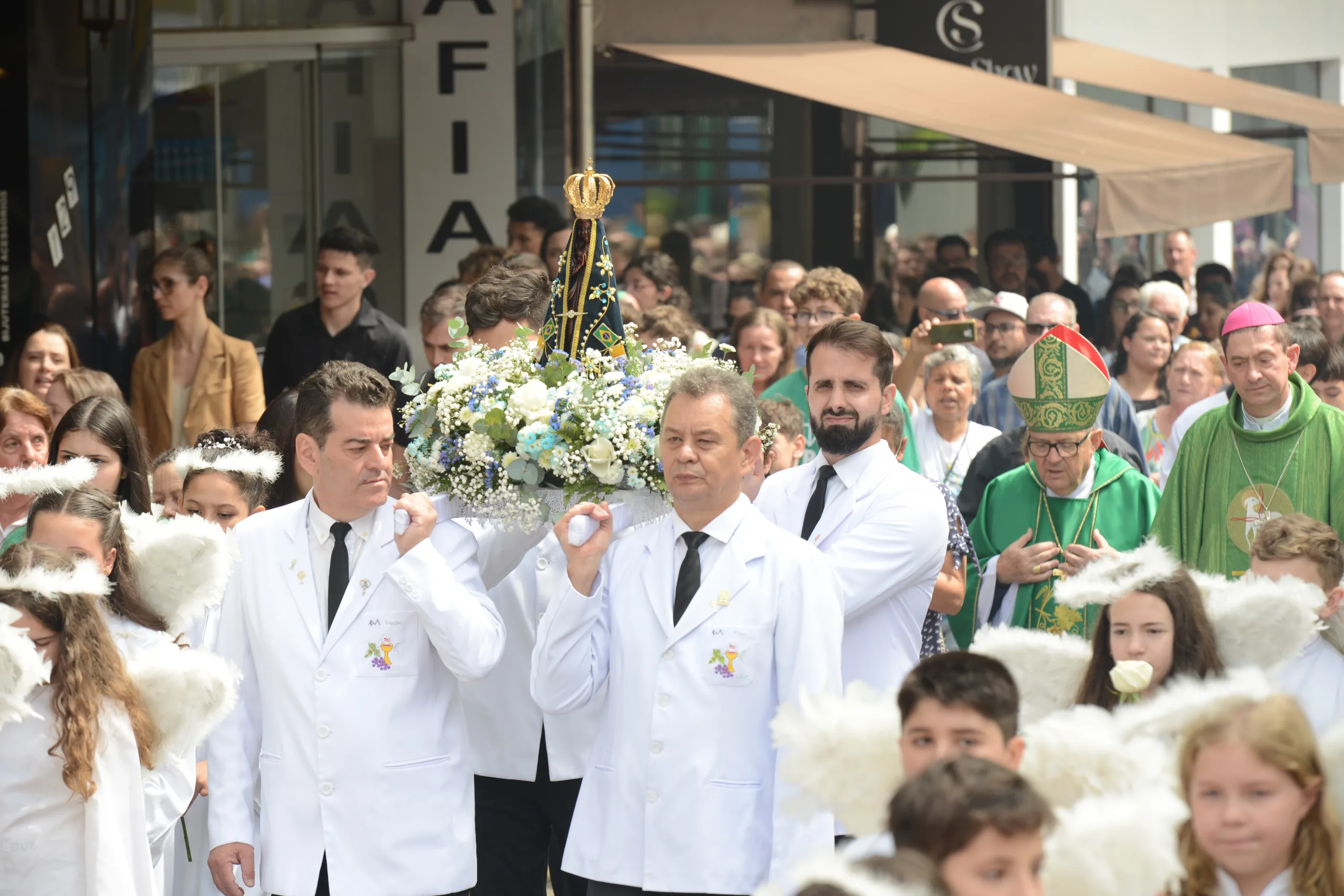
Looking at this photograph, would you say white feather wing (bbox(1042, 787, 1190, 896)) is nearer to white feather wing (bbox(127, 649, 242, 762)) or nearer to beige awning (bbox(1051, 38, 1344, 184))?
white feather wing (bbox(127, 649, 242, 762))

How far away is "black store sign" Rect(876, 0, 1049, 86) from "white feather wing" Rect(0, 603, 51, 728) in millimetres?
12072

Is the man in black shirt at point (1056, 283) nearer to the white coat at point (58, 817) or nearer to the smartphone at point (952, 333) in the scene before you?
the smartphone at point (952, 333)

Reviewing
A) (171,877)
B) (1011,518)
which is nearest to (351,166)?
(1011,518)

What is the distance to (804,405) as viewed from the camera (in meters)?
8.05

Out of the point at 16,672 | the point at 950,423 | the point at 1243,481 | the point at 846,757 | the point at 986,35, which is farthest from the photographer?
the point at 986,35

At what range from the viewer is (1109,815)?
123 inches

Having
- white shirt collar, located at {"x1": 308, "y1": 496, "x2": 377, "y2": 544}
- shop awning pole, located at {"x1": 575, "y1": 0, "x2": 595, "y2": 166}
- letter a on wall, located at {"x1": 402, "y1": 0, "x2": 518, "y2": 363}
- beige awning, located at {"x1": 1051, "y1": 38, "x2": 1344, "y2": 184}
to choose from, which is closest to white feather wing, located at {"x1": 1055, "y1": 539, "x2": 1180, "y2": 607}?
white shirt collar, located at {"x1": 308, "y1": 496, "x2": 377, "y2": 544}

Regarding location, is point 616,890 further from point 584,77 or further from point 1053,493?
point 584,77

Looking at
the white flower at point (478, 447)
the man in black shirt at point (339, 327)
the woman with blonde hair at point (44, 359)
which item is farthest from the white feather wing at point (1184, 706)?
the woman with blonde hair at point (44, 359)

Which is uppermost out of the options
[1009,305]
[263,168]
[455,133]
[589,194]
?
[455,133]

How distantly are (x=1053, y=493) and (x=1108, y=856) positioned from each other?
3.75 meters

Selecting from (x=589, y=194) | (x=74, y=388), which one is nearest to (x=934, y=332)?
(x=589, y=194)

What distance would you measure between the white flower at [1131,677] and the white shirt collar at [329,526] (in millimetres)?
1852

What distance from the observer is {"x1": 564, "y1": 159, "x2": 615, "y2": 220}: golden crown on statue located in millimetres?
5277
